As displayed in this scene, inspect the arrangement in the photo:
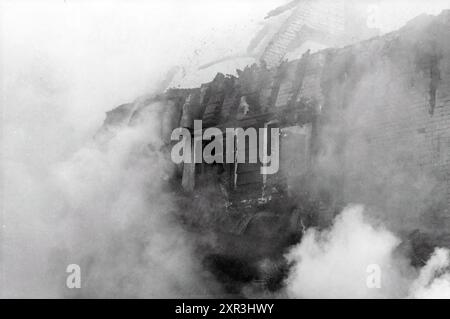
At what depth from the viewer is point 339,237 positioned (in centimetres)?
1132

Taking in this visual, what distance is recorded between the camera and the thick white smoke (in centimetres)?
1021

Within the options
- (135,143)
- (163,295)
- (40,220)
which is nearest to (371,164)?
(163,295)

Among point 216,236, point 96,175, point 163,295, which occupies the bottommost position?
point 163,295

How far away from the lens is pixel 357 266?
10.8m

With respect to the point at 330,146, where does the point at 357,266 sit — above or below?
below

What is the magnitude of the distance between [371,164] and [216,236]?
277cm

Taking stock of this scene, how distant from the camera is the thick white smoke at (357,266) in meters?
10.2

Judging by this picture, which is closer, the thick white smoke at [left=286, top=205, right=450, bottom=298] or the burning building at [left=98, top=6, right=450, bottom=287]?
the thick white smoke at [left=286, top=205, right=450, bottom=298]

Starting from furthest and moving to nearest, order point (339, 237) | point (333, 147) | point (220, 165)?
1. point (220, 165)
2. point (333, 147)
3. point (339, 237)

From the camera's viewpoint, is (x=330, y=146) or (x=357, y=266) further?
(x=330, y=146)

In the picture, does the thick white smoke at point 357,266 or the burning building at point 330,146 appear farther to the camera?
the burning building at point 330,146

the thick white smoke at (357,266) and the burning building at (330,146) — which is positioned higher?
the burning building at (330,146)

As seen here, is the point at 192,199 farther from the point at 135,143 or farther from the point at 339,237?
the point at 339,237

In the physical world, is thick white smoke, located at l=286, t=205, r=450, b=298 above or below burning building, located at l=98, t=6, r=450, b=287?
below
